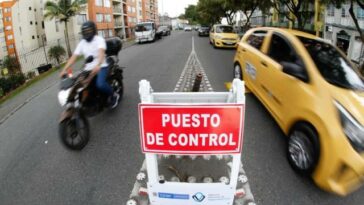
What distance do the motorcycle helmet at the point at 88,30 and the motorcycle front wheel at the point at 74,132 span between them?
148 cm

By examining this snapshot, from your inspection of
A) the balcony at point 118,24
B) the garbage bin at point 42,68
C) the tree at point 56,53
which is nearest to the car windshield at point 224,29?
the tree at point 56,53

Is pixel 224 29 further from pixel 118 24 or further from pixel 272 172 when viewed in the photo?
pixel 118 24

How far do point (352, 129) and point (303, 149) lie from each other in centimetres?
65

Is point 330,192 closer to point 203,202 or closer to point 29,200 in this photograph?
point 203,202

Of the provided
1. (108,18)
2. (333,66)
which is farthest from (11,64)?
(108,18)

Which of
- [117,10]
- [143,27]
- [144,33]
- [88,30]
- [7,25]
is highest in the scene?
[117,10]

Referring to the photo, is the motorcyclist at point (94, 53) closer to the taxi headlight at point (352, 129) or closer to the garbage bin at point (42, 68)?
the taxi headlight at point (352, 129)

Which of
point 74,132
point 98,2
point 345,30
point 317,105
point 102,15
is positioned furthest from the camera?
point 102,15

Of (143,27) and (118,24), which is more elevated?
(118,24)

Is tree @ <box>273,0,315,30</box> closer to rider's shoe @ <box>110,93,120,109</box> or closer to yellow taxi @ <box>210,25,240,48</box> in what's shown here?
yellow taxi @ <box>210,25,240,48</box>

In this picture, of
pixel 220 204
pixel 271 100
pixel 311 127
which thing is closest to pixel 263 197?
pixel 220 204

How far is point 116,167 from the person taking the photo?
151 inches

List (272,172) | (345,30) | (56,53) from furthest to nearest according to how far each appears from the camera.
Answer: (345,30)
(56,53)
(272,172)

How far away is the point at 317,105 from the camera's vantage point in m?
3.21
